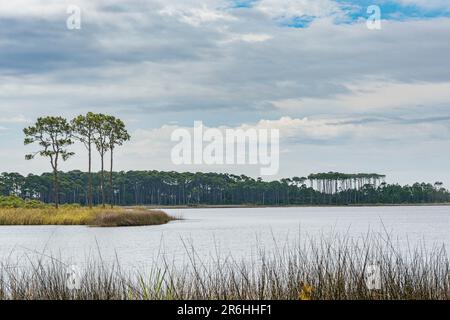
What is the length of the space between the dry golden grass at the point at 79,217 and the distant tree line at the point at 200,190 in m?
45.2

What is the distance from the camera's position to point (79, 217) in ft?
158

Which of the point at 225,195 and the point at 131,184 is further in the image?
the point at 225,195

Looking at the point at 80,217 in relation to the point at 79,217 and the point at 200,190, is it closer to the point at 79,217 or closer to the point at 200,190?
the point at 79,217

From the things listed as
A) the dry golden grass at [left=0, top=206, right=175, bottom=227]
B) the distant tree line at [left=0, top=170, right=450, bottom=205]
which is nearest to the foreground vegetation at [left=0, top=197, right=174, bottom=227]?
the dry golden grass at [left=0, top=206, right=175, bottom=227]

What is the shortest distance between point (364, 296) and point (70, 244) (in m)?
25.1

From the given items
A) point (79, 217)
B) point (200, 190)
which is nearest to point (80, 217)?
point (79, 217)

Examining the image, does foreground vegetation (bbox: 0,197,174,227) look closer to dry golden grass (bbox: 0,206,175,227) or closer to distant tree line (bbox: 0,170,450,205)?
dry golden grass (bbox: 0,206,175,227)

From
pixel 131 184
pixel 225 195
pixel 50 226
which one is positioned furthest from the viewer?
pixel 225 195

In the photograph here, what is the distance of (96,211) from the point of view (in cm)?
4969

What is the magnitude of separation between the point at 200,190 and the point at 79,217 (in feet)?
228

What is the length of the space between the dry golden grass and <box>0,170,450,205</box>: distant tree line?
148 ft

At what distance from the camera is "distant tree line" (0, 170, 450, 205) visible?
333 ft
